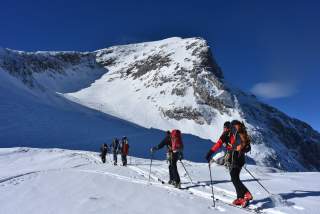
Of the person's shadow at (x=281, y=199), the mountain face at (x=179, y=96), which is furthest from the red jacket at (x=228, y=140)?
the mountain face at (x=179, y=96)

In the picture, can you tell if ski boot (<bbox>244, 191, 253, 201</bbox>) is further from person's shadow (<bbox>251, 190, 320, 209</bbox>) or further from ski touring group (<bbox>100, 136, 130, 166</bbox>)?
ski touring group (<bbox>100, 136, 130, 166</bbox>)

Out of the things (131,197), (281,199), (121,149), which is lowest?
(131,197)

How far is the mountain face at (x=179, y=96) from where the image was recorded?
77.8 metres

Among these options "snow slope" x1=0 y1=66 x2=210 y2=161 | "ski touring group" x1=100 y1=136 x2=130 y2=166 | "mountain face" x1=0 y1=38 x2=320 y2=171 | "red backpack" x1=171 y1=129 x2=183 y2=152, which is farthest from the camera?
"mountain face" x1=0 y1=38 x2=320 y2=171

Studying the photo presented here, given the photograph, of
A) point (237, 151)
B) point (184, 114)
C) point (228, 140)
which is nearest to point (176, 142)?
point (228, 140)

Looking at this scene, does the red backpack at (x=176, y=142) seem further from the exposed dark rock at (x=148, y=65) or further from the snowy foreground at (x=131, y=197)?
the exposed dark rock at (x=148, y=65)

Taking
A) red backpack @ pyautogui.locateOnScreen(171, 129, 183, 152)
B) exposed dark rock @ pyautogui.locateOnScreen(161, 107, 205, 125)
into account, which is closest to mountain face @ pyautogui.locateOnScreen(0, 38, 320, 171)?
exposed dark rock @ pyautogui.locateOnScreen(161, 107, 205, 125)

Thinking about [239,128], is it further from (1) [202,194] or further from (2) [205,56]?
(2) [205,56]

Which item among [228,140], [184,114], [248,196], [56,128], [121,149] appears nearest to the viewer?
[248,196]

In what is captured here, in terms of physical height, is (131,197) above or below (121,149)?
below

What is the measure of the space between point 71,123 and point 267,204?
5411cm

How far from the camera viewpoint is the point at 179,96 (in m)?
90.2

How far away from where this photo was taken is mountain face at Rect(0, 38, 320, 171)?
77787mm

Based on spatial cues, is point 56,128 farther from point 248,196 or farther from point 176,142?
point 248,196
